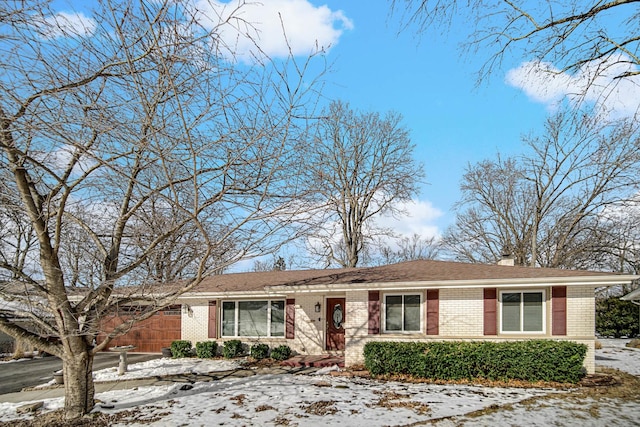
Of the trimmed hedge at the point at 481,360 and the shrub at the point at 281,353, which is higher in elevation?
the trimmed hedge at the point at 481,360

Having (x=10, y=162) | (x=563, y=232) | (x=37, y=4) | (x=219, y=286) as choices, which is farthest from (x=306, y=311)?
(x=563, y=232)

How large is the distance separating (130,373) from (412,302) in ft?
28.6

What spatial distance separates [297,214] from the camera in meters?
7.86

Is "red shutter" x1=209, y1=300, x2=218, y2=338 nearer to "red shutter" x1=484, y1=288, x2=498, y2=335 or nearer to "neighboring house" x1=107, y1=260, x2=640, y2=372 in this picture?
"neighboring house" x1=107, y1=260, x2=640, y2=372

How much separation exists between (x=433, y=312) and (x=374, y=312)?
1.69 metres

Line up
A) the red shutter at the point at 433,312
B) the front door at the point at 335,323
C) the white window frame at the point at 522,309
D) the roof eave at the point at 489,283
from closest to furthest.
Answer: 1. the roof eave at the point at 489,283
2. the white window frame at the point at 522,309
3. the red shutter at the point at 433,312
4. the front door at the point at 335,323

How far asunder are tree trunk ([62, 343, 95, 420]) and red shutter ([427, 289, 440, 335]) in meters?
8.82

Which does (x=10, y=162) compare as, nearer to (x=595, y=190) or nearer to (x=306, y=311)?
(x=306, y=311)

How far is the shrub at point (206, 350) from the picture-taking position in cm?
1723

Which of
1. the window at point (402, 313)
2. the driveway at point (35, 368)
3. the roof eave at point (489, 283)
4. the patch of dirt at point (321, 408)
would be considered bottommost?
the driveway at point (35, 368)

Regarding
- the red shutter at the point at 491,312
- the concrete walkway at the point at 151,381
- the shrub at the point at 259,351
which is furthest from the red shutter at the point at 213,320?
the red shutter at the point at 491,312

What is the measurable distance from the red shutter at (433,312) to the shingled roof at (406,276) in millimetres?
486

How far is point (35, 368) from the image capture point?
57.1ft

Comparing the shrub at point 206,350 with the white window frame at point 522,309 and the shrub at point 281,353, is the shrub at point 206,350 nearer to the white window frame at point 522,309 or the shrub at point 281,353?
the shrub at point 281,353
